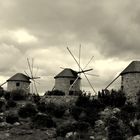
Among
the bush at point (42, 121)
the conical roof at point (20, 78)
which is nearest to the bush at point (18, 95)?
the conical roof at point (20, 78)

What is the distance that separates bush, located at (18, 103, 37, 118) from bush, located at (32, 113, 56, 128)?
9.02ft

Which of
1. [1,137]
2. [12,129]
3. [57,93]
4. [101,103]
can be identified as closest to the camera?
[1,137]

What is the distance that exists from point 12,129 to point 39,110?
30.8 ft

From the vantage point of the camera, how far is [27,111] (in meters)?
70.3

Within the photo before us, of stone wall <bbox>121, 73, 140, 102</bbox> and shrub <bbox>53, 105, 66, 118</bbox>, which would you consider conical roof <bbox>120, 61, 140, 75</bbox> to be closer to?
stone wall <bbox>121, 73, 140, 102</bbox>

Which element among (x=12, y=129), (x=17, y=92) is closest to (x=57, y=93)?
(x=17, y=92)

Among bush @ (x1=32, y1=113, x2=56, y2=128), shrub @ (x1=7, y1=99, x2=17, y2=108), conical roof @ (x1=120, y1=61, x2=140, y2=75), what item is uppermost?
conical roof @ (x1=120, y1=61, x2=140, y2=75)

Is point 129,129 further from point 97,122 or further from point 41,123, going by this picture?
point 41,123

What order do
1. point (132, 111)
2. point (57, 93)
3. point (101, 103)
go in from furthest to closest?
1. point (57, 93)
2. point (101, 103)
3. point (132, 111)

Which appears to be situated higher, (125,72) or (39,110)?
(125,72)

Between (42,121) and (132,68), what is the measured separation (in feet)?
56.9

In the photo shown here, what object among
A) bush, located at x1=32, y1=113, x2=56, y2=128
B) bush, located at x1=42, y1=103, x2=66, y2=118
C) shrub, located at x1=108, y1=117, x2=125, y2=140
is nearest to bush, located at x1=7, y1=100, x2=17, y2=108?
bush, located at x1=42, y1=103, x2=66, y2=118

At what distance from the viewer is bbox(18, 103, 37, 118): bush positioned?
69.7 meters

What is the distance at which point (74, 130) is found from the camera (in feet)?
203
